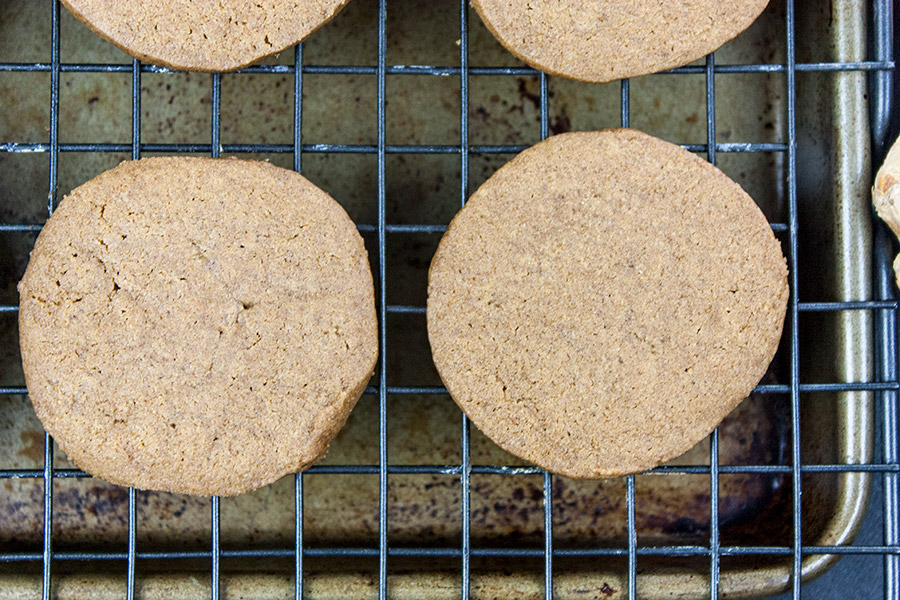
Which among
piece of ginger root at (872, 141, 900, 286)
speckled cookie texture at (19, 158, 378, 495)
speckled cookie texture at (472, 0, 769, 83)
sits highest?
speckled cookie texture at (472, 0, 769, 83)

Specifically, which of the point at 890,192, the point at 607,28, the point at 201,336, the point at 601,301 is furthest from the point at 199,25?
the point at 890,192

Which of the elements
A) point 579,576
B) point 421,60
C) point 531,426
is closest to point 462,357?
point 531,426

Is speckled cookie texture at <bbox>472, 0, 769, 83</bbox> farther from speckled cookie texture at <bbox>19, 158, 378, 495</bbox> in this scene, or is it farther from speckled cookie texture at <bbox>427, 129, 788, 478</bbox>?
speckled cookie texture at <bbox>19, 158, 378, 495</bbox>

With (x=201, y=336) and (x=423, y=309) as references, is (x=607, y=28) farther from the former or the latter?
(x=201, y=336)

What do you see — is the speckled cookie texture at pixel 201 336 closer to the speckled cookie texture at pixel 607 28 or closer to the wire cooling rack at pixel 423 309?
the wire cooling rack at pixel 423 309

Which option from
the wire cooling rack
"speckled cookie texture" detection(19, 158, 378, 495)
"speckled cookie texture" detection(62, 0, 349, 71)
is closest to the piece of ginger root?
the wire cooling rack

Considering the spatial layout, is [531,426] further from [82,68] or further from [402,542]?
[82,68]

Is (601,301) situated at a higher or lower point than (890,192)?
lower
